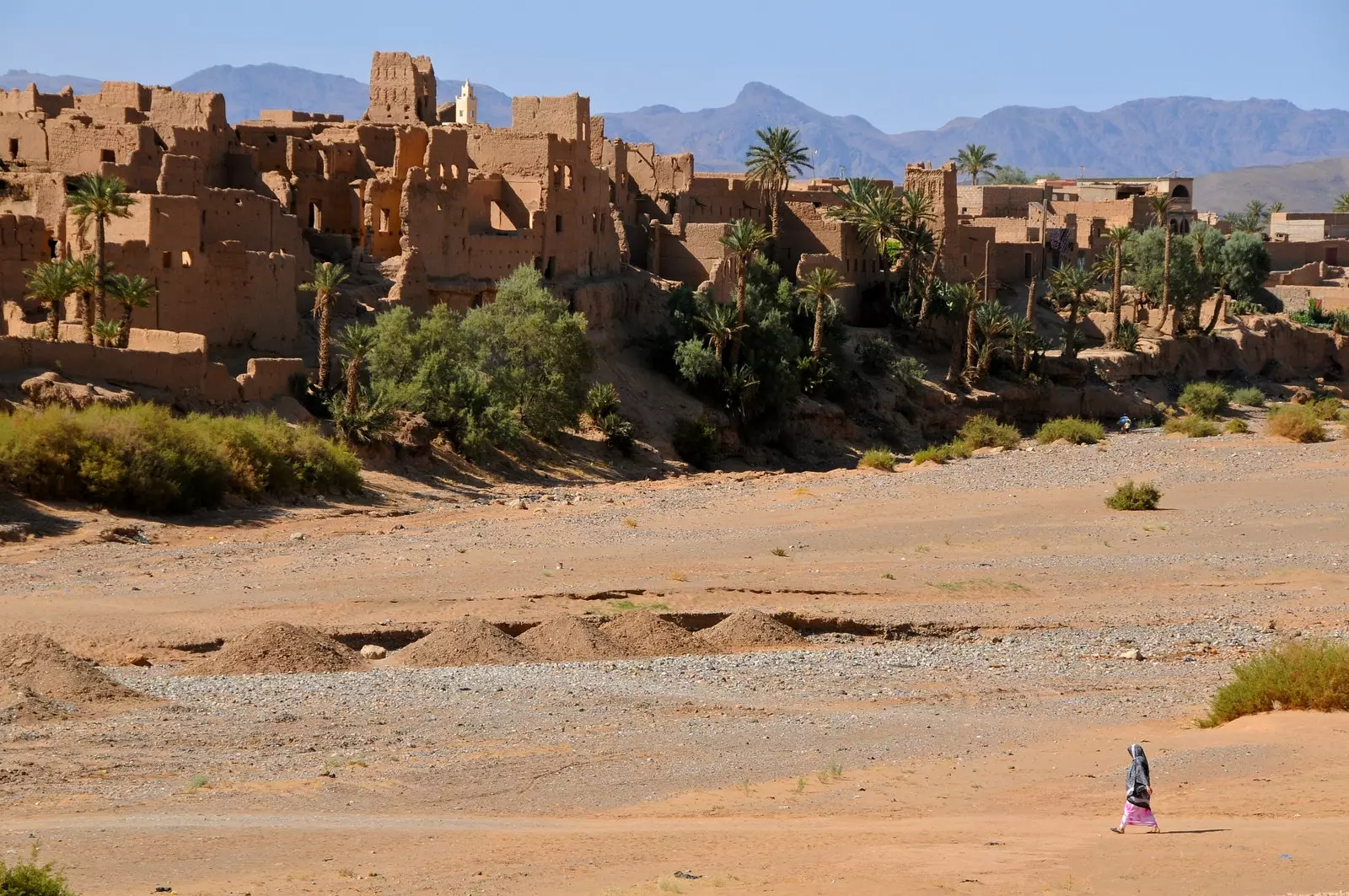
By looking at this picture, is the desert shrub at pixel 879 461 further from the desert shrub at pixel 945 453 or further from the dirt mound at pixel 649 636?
the dirt mound at pixel 649 636

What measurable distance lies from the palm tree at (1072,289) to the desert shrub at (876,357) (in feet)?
19.7

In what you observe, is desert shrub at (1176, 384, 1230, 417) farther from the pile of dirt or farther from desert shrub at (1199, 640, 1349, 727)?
desert shrub at (1199, 640, 1349, 727)

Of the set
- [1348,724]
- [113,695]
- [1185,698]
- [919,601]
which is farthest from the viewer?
[919,601]

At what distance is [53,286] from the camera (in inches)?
1231

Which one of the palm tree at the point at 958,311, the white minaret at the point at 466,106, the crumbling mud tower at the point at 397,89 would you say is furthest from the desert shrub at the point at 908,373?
the white minaret at the point at 466,106

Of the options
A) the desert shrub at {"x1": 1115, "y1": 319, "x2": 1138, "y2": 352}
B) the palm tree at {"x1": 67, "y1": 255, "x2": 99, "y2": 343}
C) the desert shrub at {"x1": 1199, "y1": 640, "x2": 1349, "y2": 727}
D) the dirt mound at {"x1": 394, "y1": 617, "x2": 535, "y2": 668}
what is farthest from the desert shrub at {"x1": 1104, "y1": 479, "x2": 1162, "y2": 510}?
the desert shrub at {"x1": 1115, "y1": 319, "x2": 1138, "y2": 352}

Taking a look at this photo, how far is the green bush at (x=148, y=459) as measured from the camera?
86.3 ft

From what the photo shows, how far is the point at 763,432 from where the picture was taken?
44.8m

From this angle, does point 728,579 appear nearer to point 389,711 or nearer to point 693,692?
point 693,692

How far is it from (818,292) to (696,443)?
26.3 feet

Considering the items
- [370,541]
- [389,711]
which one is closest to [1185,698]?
[389,711]

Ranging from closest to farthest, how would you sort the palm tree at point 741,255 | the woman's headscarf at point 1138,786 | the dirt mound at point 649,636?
the woman's headscarf at point 1138,786, the dirt mound at point 649,636, the palm tree at point 741,255

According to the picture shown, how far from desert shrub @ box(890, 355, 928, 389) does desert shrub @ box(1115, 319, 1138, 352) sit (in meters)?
8.83

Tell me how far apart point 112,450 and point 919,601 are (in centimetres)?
1218
